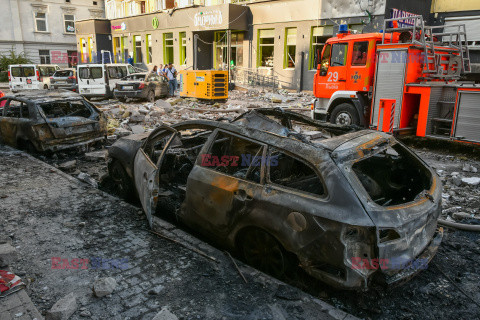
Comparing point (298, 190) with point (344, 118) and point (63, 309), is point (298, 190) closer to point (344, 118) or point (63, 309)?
point (63, 309)

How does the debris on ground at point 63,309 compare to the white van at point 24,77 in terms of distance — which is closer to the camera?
the debris on ground at point 63,309

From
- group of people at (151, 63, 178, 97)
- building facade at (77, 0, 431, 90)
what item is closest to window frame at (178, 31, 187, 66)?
building facade at (77, 0, 431, 90)

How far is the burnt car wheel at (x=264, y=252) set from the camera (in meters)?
3.64

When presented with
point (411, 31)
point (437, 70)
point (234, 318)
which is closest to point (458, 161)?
point (437, 70)

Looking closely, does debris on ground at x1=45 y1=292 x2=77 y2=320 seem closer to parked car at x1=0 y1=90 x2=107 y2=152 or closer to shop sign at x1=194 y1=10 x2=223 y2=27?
parked car at x1=0 y1=90 x2=107 y2=152

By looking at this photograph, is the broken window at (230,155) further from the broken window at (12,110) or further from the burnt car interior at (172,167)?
the broken window at (12,110)

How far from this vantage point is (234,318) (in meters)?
3.21

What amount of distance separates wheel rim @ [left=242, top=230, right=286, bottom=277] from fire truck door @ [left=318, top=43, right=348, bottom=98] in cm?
808

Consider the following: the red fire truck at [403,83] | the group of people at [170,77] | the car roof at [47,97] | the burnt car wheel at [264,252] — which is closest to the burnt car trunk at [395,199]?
the burnt car wheel at [264,252]

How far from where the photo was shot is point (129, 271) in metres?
3.93

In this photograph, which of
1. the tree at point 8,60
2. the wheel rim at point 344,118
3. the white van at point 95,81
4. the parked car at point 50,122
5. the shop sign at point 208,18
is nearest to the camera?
the parked car at point 50,122

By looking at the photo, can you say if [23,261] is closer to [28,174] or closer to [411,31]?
[28,174]

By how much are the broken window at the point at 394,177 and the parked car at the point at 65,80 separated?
19.9 metres

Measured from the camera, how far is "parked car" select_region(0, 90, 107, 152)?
8430 millimetres
